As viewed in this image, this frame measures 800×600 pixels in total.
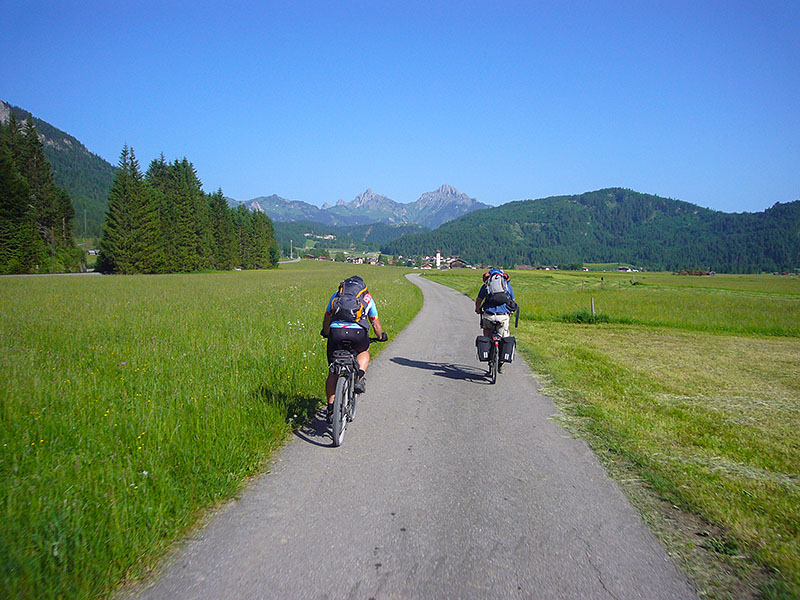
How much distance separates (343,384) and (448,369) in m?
4.79

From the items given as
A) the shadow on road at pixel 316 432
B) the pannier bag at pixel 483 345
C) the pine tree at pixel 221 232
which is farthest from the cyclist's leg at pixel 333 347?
the pine tree at pixel 221 232

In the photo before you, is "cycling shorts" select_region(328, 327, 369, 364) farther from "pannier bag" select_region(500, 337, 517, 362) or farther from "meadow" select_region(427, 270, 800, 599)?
"pannier bag" select_region(500, 337, 517, 362)

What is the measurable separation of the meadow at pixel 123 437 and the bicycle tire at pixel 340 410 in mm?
707

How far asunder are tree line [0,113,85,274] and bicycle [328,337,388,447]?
169ft

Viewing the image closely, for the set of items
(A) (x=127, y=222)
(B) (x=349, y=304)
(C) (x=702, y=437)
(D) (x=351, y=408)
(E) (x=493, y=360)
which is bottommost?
(C) (x=702, y=437)

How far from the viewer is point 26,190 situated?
45.4m

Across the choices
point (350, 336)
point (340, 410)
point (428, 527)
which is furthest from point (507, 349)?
point (428, 527)

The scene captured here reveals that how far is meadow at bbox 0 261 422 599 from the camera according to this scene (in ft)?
9.61

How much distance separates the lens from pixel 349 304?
5.70 meters

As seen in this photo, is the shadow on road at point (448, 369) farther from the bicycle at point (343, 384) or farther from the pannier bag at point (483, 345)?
the bicycle at point (343, 384)

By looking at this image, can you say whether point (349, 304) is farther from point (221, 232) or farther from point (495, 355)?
point (221, 232)

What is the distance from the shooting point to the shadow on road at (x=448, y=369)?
9.28 meters

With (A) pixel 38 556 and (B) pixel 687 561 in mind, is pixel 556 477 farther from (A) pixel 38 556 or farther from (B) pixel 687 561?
(A) pixel 38 556

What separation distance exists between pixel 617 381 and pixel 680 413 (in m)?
2.08
